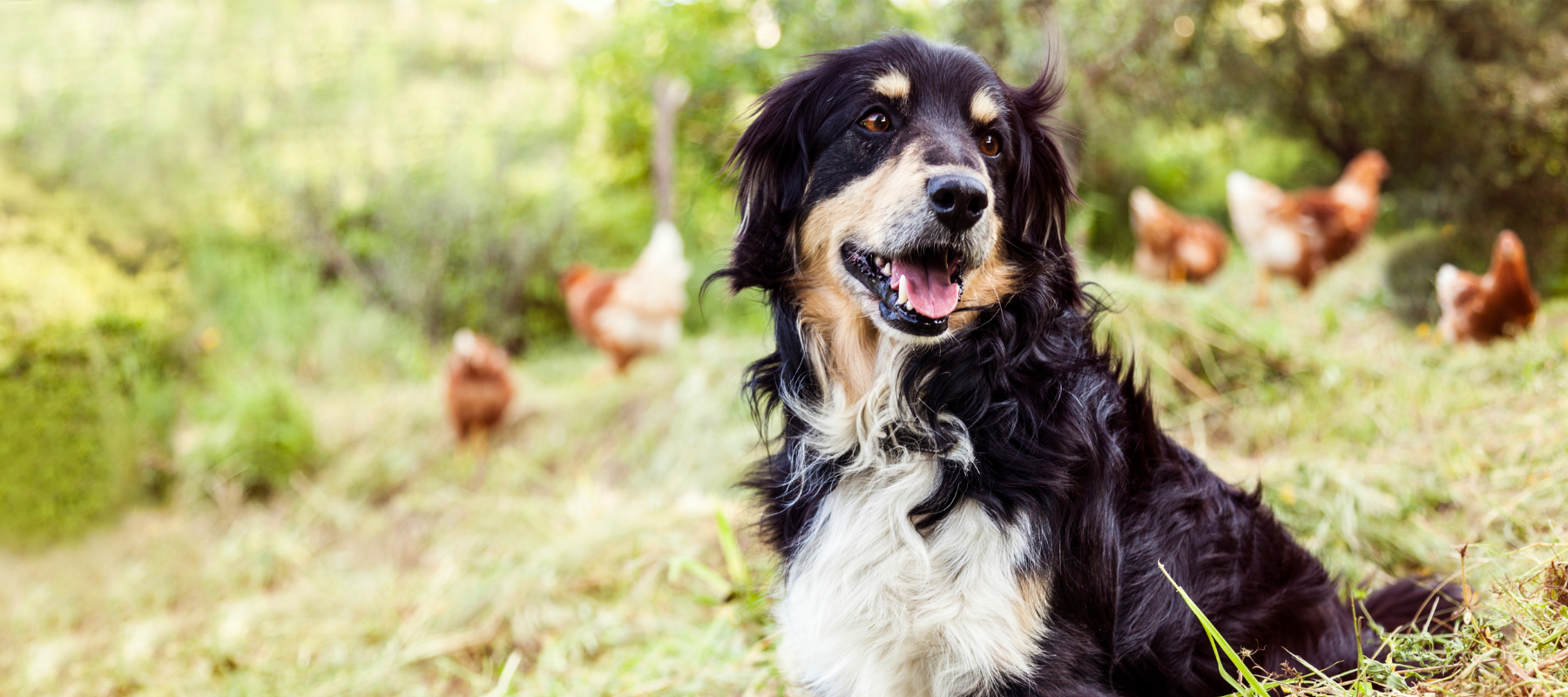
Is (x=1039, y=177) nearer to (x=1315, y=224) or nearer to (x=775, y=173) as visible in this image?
(x=775, y=173)

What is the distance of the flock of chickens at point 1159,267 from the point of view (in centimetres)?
524

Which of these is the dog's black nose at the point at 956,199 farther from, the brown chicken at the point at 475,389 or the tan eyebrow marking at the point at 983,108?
the brown chicken at the point at 475,389

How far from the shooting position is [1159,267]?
6629mm

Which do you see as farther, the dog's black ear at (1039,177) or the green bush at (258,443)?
the green bush at (258,443)

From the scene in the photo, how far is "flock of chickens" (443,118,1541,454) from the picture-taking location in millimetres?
5242

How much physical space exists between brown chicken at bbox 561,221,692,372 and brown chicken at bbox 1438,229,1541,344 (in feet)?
15.0

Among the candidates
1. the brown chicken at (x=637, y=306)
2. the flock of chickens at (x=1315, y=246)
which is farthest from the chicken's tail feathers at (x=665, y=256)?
the flock of chickens at (x=1315, y=246)

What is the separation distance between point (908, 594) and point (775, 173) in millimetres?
1165

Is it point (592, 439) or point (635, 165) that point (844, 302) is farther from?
point (635, 165)

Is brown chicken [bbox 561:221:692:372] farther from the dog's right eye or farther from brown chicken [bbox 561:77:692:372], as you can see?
the dog's right eye

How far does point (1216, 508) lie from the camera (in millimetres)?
2096

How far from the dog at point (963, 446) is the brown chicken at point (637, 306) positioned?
390cm

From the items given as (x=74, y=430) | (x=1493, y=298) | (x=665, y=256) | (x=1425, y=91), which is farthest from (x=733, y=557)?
(x=1425, y=91)

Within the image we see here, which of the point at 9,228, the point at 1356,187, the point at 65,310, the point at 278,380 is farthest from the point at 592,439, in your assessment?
the point at 1356,187
